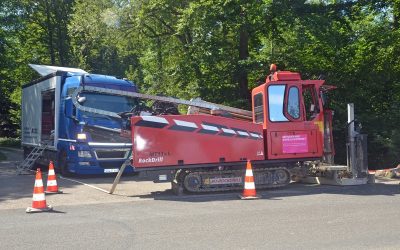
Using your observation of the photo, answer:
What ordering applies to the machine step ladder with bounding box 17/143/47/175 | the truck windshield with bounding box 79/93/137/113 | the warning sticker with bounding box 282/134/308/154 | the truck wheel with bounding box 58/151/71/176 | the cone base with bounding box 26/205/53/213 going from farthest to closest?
the machine step ladder with bounding box 17/143/47/175 → the truck wheel with bounding box 58/151/71/176 → the truck windshield with bounding box 79/93/137/113 → the warning sticker with bounding box 282/134/308/154 → the cone base with bounding box 26/205/53/213

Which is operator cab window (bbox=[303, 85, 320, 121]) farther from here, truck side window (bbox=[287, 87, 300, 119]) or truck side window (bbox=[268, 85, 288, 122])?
truck side window (bbox=[268, 85, 288, 122])

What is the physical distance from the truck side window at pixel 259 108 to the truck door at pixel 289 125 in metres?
0.27

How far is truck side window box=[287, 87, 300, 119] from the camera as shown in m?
13.2

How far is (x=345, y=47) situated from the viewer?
74.0 ft

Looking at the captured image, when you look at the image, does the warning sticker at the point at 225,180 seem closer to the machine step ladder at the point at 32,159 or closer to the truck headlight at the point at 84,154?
the truck headlight at the point at 84,154

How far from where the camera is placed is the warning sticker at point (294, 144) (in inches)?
520

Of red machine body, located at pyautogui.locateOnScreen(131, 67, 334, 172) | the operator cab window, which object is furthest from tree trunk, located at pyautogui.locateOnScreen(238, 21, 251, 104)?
red machine body, located at pyautogui.locateOnScreen(131, 67, 334, 172)

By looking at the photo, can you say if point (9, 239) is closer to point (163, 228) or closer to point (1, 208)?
point (163, 228)

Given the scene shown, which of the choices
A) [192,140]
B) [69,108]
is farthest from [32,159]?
[192,140]

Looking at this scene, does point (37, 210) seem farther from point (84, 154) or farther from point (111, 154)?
point (111, 154)

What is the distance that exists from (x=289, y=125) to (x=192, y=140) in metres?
2.62

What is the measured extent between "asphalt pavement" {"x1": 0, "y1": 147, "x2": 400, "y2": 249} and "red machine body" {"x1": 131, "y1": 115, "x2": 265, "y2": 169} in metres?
0.93

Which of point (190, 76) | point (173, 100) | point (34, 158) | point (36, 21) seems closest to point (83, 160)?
point (34, 158)

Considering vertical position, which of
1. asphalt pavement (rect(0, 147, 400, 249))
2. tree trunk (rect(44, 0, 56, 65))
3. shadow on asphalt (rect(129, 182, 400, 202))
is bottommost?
asphalt pavement (rect(0, 147, 400, 249))
